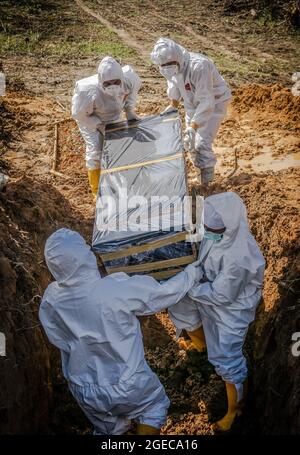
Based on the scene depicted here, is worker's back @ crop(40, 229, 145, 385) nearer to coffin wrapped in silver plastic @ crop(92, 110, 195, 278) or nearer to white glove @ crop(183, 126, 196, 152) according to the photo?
coffin wrapped in silver plastic @ crop(92, 110, 195, 278)

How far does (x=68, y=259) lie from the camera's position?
334cm

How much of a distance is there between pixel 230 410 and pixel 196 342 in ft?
2.41

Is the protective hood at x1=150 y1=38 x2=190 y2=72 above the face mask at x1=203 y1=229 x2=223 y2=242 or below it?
above

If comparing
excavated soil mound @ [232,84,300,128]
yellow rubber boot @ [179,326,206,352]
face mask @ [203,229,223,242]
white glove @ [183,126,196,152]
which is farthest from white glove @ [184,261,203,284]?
excavated soil mound @ [232,84,300,128]

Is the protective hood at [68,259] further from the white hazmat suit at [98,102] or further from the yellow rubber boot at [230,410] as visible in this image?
the white hazmat suit at [98,102]

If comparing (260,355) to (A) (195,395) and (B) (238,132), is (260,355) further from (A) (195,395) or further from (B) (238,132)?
(B) (238,132)

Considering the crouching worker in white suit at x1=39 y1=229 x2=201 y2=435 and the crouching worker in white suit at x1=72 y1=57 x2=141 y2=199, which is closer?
the crouching worker in white suit at x1=39 y1=229 x2=201 y2=435

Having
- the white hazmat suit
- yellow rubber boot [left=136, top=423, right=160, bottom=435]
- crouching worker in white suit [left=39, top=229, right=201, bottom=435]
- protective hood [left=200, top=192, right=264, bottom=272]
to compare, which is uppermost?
the white hazmat suit

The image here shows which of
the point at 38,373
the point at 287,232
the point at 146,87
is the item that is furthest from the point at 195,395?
the point at 146,87

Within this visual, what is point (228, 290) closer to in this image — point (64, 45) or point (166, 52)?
point (166, 52)

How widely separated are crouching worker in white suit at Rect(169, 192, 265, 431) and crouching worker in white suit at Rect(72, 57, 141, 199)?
2.41 metres

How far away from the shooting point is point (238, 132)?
8.63 meters

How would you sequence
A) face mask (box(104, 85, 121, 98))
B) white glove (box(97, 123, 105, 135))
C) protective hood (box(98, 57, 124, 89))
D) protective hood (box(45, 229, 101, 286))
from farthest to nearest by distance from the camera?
white glove (box(97, 123, 105, 135)) → face mask (box(104, 85, 121, 98)) → protective hood (box(98, 57, 124, 89)) → protective hood (box(45, 229, 101, 286))

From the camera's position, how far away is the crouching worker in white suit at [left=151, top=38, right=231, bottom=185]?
19.5 ft
